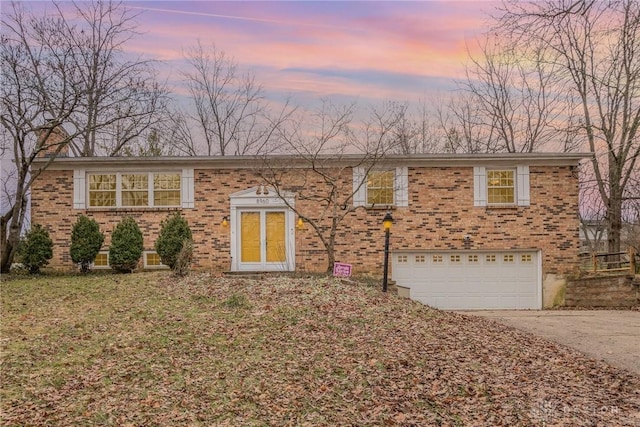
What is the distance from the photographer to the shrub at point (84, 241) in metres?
15.4

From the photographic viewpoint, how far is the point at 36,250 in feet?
49.9

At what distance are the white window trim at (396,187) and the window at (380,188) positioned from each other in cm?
13

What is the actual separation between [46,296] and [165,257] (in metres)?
4.08

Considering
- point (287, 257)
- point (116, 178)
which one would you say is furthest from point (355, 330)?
point (116, 178)

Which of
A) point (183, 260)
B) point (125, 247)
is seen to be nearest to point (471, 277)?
point (183, 260)

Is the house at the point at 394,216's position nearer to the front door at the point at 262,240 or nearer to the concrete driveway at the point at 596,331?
the front door at the point at 262,240

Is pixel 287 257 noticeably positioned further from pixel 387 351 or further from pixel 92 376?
pixel 92 376

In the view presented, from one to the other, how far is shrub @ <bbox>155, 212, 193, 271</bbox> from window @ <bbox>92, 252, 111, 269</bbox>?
2.32 meters

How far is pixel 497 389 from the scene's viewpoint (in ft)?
20.7

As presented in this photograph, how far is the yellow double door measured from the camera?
16.6m

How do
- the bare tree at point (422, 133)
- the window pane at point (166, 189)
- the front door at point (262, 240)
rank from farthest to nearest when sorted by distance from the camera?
the bare tree at point (422, 133)
the window pane at point (166, 189)
the front door at point (262, 240)

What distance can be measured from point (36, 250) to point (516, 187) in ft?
47.7

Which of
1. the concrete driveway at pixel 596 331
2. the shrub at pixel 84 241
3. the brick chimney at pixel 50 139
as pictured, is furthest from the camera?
the brick chimney at pixel 50 139

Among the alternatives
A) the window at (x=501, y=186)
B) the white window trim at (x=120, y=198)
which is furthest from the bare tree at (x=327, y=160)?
the window at (x=501, y=186)
